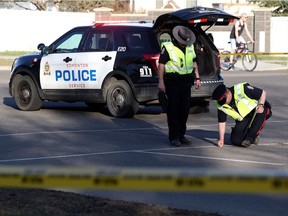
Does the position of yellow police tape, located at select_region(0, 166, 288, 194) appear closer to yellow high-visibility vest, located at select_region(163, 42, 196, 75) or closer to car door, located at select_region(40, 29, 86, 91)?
yellow high-visibility vest, located at select_region(163, 42, 196, 75)

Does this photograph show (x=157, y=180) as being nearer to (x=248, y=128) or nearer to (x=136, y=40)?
(x=248, y=128)

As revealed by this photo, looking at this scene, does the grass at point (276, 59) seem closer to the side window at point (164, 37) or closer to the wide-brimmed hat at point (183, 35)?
the side window at point (164, 37)

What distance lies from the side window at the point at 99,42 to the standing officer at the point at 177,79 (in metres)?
3.54

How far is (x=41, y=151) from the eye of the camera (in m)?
10.6

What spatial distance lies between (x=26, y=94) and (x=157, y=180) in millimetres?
12263

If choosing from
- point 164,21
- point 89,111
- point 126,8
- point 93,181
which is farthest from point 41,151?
point 126,8

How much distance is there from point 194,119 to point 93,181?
1085cm

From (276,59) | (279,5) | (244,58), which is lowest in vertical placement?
(276,59)

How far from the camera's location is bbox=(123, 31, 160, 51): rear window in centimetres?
1413

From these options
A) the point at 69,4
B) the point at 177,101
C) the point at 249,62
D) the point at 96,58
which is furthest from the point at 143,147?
the point at 69,4

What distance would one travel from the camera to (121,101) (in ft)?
46.8

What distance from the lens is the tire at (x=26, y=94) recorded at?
613 inches

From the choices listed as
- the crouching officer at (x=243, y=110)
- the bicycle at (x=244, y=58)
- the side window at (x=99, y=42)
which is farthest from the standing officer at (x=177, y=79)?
the bicycle at (x=244, y=58)

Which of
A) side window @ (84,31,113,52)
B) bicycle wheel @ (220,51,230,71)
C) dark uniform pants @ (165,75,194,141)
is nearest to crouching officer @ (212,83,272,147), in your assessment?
dark uniform pants @ (165,75,194,141)
